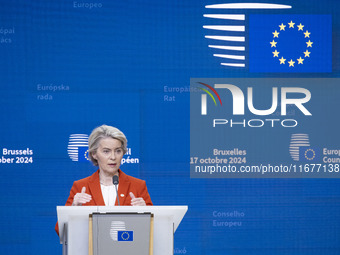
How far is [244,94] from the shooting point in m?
5.82

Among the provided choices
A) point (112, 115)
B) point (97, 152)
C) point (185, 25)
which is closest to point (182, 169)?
point (112, 115)

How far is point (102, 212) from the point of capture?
2.81 metres

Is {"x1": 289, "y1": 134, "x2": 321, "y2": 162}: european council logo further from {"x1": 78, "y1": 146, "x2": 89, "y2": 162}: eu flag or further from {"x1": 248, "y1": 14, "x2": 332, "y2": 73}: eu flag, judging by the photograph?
{"x1": 78, "y1": 146, "x2": 89, "y2": 162}: eu flag

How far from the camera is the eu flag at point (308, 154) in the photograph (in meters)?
5.82

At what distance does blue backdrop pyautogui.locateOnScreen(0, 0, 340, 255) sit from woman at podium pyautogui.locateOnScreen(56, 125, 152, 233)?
1.70m

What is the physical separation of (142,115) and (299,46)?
1699 mm

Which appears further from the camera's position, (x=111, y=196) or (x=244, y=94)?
(x=244, y=94)

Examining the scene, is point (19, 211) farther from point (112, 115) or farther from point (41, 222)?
point (112, 115)

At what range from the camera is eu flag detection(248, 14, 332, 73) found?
582 cm

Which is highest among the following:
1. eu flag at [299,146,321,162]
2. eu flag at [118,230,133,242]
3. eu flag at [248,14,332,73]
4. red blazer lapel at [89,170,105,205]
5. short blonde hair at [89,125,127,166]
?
eu flag at [248,14,332,73]

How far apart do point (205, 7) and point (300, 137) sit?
159 cm

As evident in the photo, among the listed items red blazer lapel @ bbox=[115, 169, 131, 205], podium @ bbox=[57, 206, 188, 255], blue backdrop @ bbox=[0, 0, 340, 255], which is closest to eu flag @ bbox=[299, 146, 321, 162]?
blue backdrop @ bbox=[0, 0, 340, 255]

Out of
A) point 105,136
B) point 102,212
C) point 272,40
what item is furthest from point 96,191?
point 272,40

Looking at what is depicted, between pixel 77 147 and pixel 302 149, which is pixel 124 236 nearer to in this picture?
pixel 77 147
